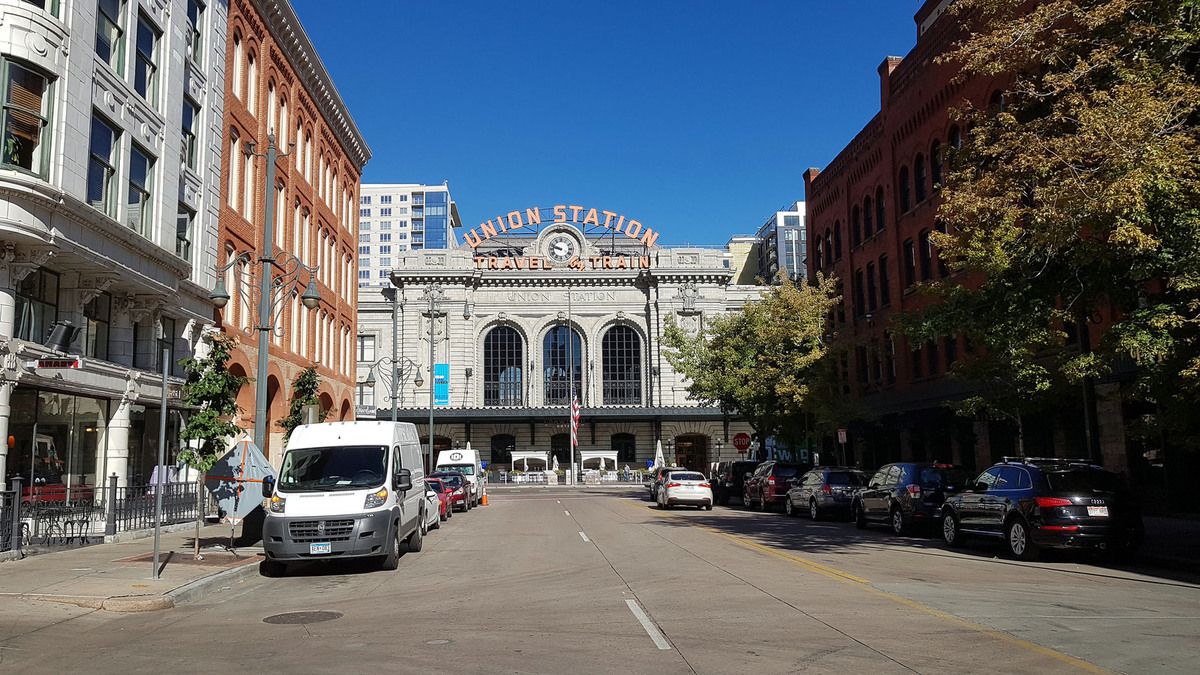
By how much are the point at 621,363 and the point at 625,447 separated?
6258 mm

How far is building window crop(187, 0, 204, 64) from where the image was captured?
25.8 meters

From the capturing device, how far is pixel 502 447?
65125mm

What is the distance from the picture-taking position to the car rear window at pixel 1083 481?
1519cm

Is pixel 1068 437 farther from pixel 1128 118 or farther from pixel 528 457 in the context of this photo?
pixel 528 457

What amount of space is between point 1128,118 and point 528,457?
50330mm

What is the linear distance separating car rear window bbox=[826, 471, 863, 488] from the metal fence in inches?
675

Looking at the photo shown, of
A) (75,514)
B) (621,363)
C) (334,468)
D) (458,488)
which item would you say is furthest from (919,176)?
(621,363)

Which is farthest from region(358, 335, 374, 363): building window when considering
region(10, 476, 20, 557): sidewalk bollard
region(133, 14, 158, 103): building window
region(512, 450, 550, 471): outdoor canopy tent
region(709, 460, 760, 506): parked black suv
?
region(10, 476, 20, 557): sidewalk bollard

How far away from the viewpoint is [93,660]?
8.18m

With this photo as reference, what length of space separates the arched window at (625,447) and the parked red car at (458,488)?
3277 centimetres

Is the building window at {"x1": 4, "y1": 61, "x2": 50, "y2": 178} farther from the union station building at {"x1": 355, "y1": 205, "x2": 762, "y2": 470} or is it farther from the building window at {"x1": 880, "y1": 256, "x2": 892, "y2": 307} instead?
the union station building at {"x1": 355, "y1": 205, "x2": 762, "y2": 470}

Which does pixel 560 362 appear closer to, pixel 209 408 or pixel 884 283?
pixel 884 283

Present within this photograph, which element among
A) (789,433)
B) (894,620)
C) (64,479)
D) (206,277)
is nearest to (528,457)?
(789,433)

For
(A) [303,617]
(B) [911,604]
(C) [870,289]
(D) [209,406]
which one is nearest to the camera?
(A) [303,617]
